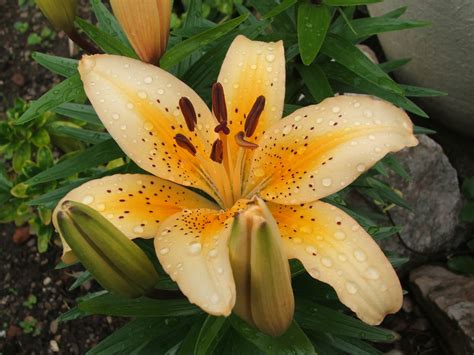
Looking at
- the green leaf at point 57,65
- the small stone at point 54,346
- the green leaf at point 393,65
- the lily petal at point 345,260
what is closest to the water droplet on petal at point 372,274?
the lily petal at point 345,260

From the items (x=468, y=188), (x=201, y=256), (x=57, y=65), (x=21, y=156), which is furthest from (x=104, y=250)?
(x=468, y=188)

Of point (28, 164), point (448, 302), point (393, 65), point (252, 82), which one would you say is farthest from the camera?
point (28, 164)

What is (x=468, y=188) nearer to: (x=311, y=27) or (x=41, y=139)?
(x=311, y=27)

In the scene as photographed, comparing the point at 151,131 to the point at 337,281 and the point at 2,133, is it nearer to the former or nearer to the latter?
the point at 337,281

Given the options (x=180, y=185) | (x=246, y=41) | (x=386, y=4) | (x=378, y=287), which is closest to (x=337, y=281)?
(x=378, y=287)

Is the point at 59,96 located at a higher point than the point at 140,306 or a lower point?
higher

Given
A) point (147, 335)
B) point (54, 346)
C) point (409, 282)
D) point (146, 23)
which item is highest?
point (146, 23)

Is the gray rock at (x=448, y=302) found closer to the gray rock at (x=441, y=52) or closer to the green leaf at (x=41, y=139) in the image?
the gray rock at (x=441, y=52)
